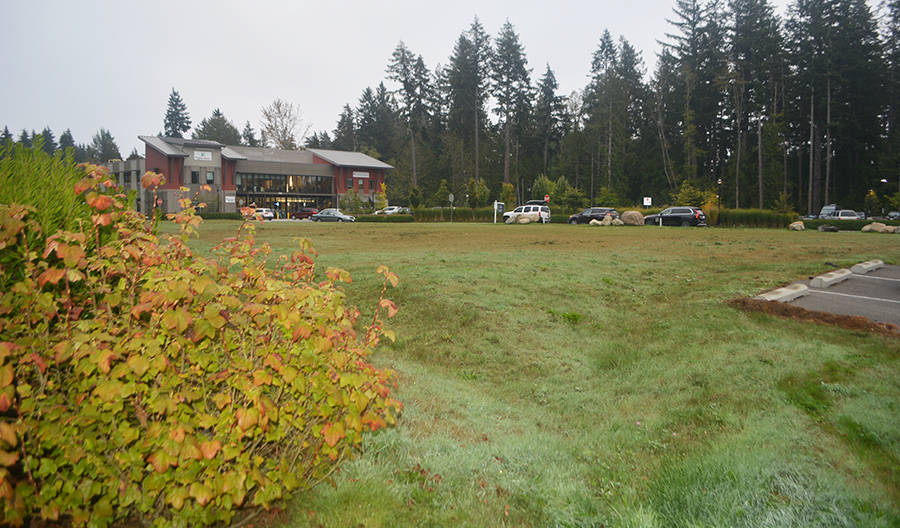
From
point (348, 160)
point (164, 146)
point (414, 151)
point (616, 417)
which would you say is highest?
point (414, 151)

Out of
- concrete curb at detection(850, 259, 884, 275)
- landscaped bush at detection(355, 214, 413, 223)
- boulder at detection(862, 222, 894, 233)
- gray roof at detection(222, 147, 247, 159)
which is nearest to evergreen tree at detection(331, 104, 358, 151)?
gray roof at detection(222, 147, 247, 159)

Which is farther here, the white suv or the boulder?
the white suv

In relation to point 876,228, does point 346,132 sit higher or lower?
higher

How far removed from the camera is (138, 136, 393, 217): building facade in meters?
58.9

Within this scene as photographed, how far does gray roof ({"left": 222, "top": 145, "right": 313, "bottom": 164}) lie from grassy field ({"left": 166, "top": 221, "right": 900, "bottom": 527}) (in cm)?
6359

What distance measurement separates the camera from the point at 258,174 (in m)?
65.8

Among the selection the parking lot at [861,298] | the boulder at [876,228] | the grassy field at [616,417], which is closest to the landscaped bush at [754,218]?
the boulder at [876,228]

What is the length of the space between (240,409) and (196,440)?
9.2 inches

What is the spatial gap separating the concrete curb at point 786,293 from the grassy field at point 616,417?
0.53 meters

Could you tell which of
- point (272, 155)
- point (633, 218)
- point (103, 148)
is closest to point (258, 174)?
point (272, 155)

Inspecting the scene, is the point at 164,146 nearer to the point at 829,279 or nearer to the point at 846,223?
the point at 829,279

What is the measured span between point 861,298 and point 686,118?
58171 mm

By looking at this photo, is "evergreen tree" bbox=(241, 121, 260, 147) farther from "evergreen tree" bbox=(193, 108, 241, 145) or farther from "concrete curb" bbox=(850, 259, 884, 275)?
"concrete curb" bbox=(850, 259, 884, 275)

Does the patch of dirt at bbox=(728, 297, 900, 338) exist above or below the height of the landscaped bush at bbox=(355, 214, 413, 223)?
below
